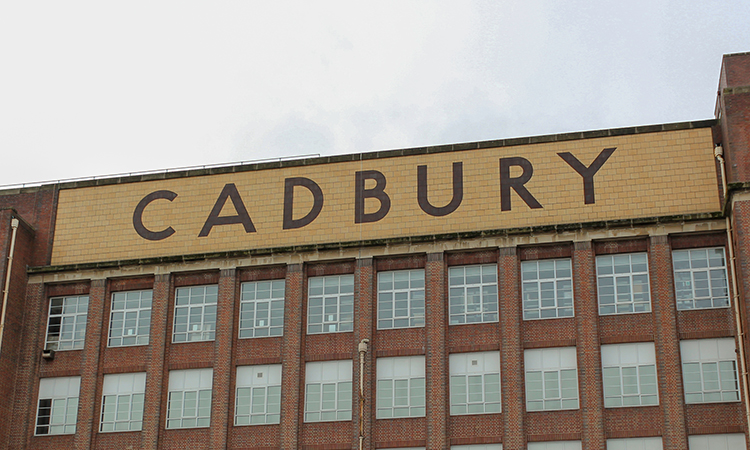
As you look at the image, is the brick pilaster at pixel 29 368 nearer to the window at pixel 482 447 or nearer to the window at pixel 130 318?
the window at pixel 130 318

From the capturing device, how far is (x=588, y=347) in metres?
42.7

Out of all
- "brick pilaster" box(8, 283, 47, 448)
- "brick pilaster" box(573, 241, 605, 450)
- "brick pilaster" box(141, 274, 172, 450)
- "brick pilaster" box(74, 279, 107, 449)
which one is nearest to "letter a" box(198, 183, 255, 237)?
"brick pilaster" box(141, 274, 172, 450)

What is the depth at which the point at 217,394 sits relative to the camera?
4531cm

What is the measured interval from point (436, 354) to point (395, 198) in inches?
290

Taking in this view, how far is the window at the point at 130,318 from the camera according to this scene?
47.5 m

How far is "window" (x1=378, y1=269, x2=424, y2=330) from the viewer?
4519cm

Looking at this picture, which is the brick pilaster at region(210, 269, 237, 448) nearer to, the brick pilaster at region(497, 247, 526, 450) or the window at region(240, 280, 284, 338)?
the window at region(240, 280, 284, 338)

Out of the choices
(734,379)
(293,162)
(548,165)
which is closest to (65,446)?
(293,162)

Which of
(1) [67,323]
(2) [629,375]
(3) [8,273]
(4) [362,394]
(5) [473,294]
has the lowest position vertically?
(4) [362,394]

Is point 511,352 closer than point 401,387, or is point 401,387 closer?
point 511,352

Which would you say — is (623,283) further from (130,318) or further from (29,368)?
(29,368)

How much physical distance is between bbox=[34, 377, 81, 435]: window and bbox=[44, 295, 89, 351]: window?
5.21 ft

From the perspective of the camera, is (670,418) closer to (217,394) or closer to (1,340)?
(217,394)

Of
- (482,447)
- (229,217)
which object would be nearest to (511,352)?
(482,447)
